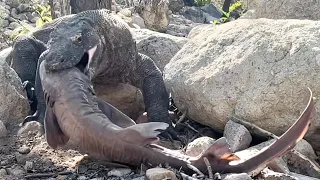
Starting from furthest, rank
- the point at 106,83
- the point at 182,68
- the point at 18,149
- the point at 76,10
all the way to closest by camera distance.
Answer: the point at 76,10 → the point at 106,83 → the point at 182,68 → the point at 18,149

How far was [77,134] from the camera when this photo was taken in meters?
2.93

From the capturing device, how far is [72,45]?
135 inches

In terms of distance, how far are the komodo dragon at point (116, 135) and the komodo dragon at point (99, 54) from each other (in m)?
0.32

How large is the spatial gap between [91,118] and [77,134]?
0.12 metres

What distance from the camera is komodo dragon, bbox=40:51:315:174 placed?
2.77 m

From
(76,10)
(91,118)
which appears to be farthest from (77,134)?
(76,10)

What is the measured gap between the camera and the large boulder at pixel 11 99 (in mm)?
4066

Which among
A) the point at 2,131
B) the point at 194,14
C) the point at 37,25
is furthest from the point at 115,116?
the point at 194,14

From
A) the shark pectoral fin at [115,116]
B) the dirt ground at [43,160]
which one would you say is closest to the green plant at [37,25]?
the dirt ground at [43,160]

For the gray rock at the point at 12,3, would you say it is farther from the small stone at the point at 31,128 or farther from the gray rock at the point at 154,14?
the small stone at the point at 31,128

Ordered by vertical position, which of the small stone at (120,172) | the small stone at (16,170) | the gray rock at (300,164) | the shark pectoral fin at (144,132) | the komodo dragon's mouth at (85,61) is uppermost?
the komodo dragon's mouth at (85,61)

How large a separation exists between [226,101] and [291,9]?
1735 millimetres

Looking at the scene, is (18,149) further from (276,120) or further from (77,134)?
(276,120)

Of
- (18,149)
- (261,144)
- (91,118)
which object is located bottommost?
(18,149)
